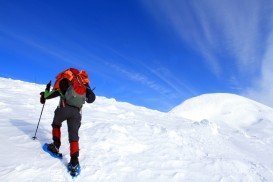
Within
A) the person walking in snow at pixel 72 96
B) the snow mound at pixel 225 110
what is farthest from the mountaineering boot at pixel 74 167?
the snow mound at pixel 225 110

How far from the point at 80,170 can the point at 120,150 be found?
1.96 m

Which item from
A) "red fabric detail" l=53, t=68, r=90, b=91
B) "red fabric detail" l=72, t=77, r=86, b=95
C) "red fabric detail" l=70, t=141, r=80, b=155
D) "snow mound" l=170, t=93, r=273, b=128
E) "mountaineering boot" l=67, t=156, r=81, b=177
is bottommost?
"mountaineering boot" l=67, t=156, r=81, b=177

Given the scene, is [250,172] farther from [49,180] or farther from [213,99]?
[213,99]

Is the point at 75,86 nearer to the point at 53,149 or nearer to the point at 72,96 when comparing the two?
the point at 72,96

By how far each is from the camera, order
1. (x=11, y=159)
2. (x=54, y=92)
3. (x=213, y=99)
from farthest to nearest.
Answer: (x=213, y=99)
(x=54, y=92)
(x=11, y=159)

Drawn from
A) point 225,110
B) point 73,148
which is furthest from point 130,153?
point 225,110

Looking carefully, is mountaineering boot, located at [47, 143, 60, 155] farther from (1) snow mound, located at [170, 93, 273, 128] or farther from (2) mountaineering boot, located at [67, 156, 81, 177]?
(1) snow mound, located at [170, 93, 273, 128]

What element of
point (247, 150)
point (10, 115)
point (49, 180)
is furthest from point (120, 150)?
point (247, 150)

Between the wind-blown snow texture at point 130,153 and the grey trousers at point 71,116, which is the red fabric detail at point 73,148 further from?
the wind-blown snow texture at point 130,153

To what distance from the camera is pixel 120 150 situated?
8828mm

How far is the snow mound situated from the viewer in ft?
87.2

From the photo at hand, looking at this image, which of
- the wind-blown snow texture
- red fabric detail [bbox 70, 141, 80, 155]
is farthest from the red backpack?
the wind-blown snow texture

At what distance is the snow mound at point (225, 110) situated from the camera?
87.2 ft

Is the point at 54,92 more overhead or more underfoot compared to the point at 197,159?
more overhead
